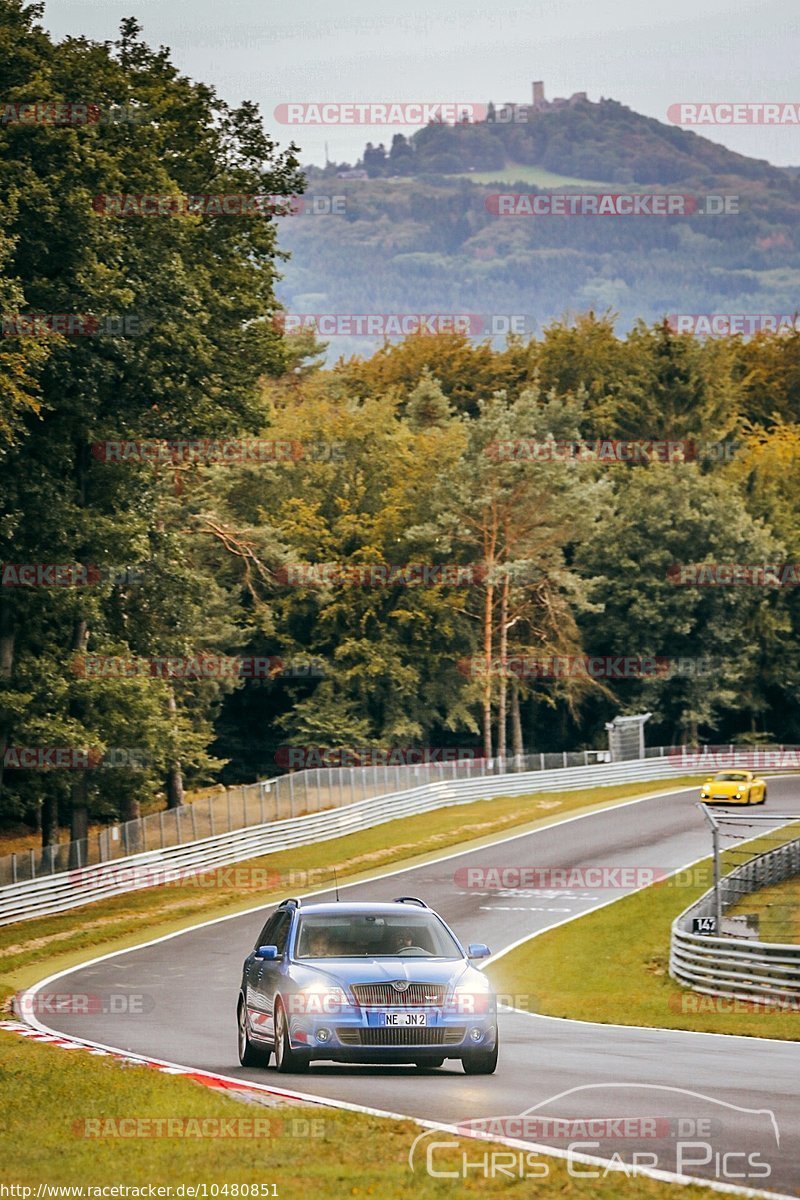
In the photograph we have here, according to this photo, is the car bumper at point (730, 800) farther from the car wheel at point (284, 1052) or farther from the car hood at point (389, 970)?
the car wheel at point (284, 1052)

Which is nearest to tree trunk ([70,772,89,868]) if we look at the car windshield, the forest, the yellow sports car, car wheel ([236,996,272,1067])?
the forest

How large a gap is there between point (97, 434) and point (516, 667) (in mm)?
43229

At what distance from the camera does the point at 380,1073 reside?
16.5 meters

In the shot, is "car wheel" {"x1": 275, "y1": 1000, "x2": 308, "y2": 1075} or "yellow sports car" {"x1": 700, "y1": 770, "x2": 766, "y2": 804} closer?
"car wheel" {"x1": 275, "y1": 1000, "x2": 308, "y2": 1075}

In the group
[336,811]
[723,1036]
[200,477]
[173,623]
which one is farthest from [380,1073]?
[200,477]

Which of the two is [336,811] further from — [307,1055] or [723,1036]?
[307,1055]

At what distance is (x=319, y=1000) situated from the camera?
1555 cm

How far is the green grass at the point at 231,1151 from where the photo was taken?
32.5 feet

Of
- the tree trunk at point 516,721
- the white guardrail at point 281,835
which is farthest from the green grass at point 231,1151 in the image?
the tree trunk at point 516,721

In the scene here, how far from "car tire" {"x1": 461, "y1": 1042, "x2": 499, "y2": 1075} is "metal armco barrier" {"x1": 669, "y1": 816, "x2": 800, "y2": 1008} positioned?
11086 millimetres

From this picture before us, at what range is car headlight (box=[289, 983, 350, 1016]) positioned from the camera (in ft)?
51.0

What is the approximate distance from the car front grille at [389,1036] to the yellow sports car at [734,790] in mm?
44844

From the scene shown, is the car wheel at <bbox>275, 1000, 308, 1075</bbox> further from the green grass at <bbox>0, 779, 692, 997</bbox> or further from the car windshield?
the green grass at <bbox>0, 779, 692, 997</bbox>

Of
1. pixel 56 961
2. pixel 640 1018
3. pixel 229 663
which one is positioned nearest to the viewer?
pixel 640 1018
